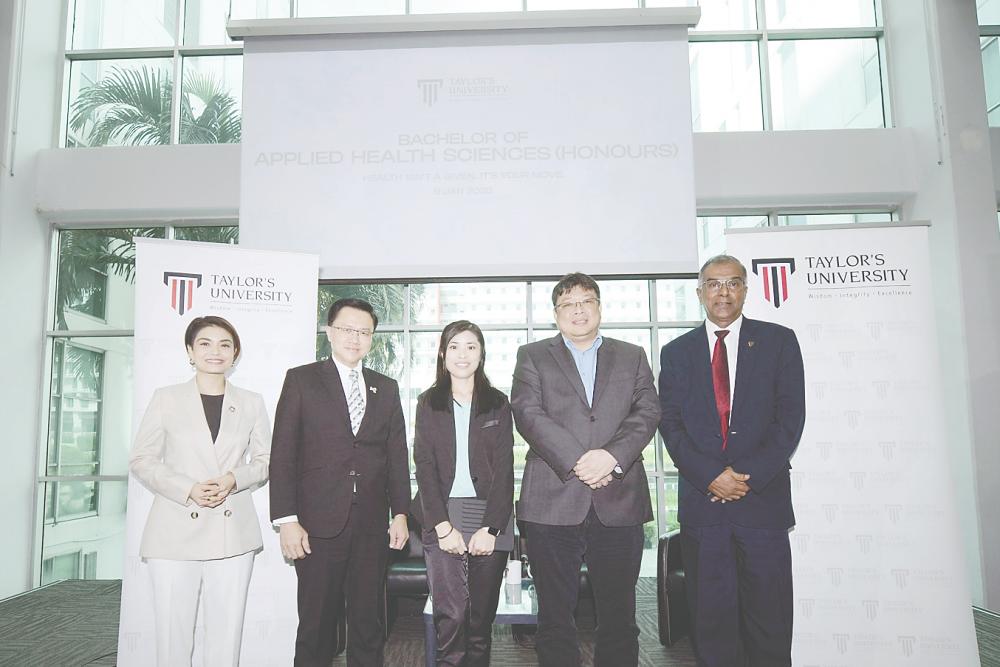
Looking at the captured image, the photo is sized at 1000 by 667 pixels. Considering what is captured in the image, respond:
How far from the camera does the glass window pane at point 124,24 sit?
593 centimetres

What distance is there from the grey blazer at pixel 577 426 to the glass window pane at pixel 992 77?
15.8 ft

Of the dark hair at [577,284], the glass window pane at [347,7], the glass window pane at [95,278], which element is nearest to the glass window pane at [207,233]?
the glass window pane at [95,278]

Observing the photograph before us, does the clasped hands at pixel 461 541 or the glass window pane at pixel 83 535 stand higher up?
the clasped hands at pixel 461 541

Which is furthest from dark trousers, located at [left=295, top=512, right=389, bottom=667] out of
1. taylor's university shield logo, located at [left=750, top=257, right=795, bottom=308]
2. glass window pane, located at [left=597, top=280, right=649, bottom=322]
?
glass window pane, located at [left=597, top=280, right=649, bottom=322]

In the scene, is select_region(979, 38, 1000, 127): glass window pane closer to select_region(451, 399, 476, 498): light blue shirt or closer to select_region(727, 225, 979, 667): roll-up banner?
select_region(727, 225, 979, 667): roll-up banner

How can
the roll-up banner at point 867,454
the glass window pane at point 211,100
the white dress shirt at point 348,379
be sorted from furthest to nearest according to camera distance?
the glass window pane at point 211,100 < the roll-up banner at point 867,454 < the white dress shirt at point 348,379

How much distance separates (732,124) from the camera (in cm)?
572

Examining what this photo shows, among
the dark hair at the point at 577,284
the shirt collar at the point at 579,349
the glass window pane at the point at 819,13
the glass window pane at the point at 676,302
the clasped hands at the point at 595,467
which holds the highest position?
the glass window pane at the point at 819,13

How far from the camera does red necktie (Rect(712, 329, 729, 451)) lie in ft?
8.36

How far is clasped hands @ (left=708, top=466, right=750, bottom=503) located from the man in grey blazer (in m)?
0.27

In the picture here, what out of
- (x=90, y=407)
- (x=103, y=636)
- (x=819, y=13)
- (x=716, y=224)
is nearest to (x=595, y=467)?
(x=103, y=636)

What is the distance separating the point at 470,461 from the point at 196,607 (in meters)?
1.34

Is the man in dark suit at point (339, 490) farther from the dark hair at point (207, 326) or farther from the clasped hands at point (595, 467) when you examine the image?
the clasped hands at point (595, 467)

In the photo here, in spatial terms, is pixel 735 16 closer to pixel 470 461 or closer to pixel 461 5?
pixel 461 5
